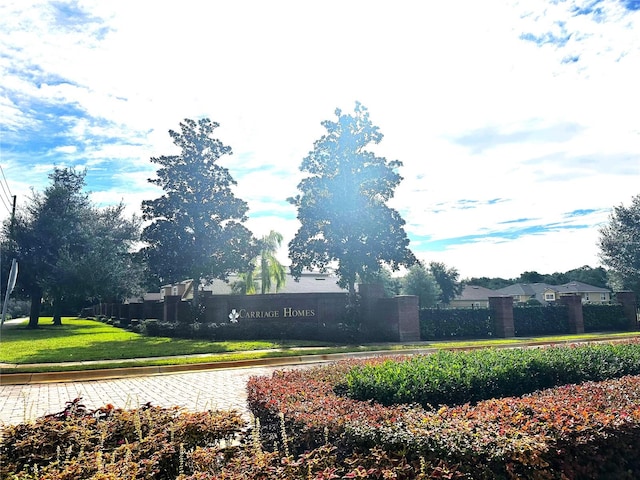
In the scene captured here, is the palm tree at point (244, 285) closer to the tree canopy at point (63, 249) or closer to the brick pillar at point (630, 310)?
the tree canopy at point (63, 249)

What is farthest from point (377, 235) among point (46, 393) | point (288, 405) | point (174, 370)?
point (288, 405)

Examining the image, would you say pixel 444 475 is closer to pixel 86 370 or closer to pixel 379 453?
pixel 379 453

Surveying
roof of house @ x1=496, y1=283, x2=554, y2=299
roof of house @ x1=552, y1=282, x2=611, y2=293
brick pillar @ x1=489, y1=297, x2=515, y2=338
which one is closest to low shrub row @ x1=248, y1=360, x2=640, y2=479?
brick pillar @ x1=489, y1=297, x2=515, y2=338

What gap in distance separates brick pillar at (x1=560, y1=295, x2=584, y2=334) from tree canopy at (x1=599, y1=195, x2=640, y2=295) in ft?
40.6

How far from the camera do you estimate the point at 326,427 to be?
489cm

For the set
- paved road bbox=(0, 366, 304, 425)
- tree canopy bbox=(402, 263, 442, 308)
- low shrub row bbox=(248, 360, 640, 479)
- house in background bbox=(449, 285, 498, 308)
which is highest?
tree canopy bbox=(402, 263, 442, 308)

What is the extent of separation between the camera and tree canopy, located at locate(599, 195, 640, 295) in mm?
38031

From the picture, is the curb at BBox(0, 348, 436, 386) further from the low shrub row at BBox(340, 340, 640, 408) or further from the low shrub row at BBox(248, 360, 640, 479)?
the low shrub row at BBox(248, 360, 640, 479)

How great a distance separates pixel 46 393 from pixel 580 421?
10199 mm

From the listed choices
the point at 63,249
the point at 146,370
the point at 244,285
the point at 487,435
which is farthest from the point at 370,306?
the point at 63,249

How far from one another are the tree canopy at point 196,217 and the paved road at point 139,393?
15.9m

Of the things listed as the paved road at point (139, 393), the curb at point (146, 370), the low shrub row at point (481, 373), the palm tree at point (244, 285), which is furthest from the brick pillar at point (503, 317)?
the paved road at point (139, 393)

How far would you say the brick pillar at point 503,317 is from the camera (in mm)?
26381

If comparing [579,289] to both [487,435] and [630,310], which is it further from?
[487,435]
